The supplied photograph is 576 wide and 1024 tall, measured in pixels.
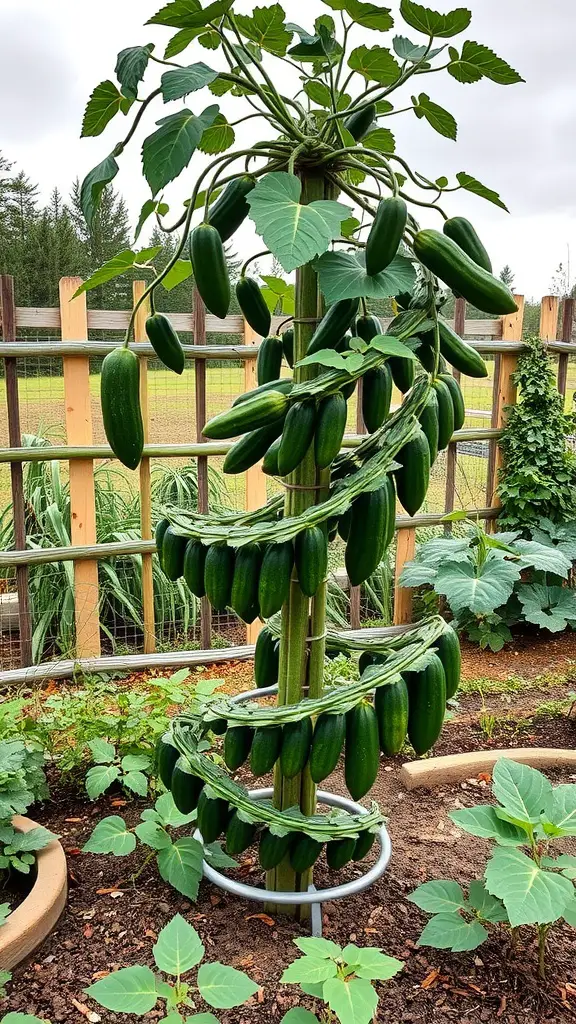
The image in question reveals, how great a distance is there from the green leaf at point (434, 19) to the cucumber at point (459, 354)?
0.40 meters

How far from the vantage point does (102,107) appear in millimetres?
1129

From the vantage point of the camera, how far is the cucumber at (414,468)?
1.11 meters

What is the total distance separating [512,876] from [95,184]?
50.0 inches

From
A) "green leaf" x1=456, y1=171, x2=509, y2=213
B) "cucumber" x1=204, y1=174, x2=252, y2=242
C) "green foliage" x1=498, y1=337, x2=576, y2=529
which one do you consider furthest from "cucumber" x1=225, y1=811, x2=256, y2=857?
"green foliage" x1=498, y1=337, x2=576, y2=529

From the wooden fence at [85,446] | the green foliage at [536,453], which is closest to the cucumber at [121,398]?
the wooden fence at [85,446]

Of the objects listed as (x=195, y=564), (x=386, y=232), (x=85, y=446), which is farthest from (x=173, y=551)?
(x=85, y=446)

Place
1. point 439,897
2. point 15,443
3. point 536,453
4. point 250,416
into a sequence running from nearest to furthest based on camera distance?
point 250,416
point 439,897
point 15,443
point 536,453

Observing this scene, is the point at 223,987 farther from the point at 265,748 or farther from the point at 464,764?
the point at 464,764

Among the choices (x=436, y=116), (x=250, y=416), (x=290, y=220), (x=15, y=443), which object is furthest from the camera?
(x=15, y=443)

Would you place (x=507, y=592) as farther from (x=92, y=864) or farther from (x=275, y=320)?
(x=92, y=864)

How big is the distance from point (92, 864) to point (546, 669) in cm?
274

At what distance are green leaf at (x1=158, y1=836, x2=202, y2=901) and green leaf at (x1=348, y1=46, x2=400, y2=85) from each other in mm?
1378

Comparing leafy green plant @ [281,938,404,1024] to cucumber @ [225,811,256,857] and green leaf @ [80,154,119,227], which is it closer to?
cucumber @ [225,811,256,857]

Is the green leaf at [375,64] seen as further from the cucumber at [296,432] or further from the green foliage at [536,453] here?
the green foliage at [536,453]
